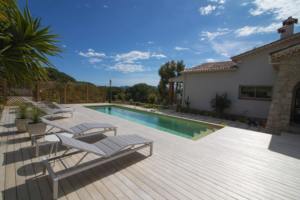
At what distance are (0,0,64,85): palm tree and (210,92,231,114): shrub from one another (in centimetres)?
946

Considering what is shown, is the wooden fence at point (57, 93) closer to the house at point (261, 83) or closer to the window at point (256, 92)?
the house at point (261, 83)

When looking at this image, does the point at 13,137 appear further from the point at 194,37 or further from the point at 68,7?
the point at 194,37

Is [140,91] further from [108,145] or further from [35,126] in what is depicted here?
[108,145]

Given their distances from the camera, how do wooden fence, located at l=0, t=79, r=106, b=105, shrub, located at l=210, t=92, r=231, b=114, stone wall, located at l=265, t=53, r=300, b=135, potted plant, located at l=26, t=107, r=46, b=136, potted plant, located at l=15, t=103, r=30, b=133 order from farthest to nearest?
wooden fence, located at l=0, t=79, r=106, b=105 → shrub, located at l=210, t=92, r=231, b=114 → stone wall, located at l=265, t=53, r=300, b=135 → potted plant, located at l=15, t=103, r=30, b=133 → potted plant, located at l=26, t=107, r=46, b=136

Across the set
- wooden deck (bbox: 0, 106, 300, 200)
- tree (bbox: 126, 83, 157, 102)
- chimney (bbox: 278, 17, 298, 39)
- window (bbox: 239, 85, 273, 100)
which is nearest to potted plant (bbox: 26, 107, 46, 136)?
wooden deck (bbox: 0, 106, 300, 200)

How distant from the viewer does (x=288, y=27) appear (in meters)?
9.04

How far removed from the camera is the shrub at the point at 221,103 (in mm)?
9762

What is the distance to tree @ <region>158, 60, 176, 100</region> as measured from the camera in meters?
22.9

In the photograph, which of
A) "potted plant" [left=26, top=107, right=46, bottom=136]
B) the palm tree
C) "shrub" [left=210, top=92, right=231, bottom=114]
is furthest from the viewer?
"shrub" [left=210, top=92, right=231, bottom=114]

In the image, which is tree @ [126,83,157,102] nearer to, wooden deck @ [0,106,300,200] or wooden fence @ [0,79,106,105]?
wooden fence @ [0,79,106,105]

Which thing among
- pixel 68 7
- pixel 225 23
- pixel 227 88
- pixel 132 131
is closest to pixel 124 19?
pixel 68 7

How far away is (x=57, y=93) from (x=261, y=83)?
15950 millimetres

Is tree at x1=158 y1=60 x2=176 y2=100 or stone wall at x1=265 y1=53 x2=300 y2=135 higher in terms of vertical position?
tree at x1=158 y1=60 x2=176 y2=100

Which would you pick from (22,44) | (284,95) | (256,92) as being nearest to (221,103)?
(256,92)
